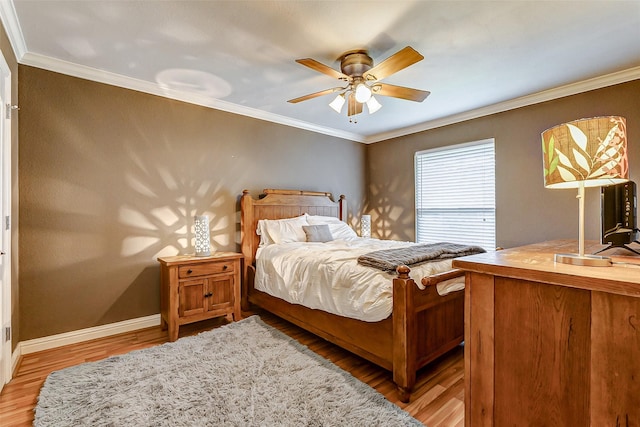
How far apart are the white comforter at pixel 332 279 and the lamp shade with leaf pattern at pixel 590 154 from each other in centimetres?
109

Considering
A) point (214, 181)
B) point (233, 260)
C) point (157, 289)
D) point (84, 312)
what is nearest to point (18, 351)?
point (84, 312)

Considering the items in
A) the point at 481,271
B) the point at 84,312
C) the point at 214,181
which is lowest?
the point at 84,312

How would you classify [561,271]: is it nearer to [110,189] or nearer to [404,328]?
[404,328]

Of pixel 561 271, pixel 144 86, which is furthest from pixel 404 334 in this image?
pixel 144 86

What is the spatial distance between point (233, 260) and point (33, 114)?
2.09m

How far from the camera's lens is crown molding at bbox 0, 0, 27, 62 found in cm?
185

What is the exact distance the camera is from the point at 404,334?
1.82 metres

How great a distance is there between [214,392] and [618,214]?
8.26 feet

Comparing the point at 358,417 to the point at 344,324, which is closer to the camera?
the point at 358,417

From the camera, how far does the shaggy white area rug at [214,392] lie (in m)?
1.62

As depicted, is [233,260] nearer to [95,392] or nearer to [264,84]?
[95,392]

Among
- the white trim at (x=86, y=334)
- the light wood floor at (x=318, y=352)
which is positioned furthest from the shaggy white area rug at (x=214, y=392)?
the white trim at (x=86, y=334)

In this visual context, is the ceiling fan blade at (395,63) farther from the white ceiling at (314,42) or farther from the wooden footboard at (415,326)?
the wooden footboard at (415,326)

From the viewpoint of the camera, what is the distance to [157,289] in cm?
309
